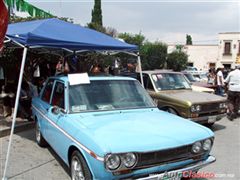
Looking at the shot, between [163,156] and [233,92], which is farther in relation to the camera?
[233,92]

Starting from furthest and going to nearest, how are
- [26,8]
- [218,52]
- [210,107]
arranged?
[218,52], [26,8], [210,107]

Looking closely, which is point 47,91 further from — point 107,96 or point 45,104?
point 107,96

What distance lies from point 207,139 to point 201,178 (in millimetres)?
890

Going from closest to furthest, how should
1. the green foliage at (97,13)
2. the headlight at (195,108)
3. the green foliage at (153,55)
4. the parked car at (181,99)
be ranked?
the headlight at (195,108)
the parked car at (181,99)
the green foliage at (153,55)
the green foliage at (97,13)

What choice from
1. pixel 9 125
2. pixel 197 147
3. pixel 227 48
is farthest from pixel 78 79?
pixel 227 48

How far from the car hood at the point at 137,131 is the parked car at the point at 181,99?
9.32 ft

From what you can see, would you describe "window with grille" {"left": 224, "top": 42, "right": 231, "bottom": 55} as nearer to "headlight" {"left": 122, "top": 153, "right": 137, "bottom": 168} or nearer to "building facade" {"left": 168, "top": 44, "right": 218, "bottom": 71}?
"building facade" {"left": 168, "top": 44, "right": 218, "bottom": 71}

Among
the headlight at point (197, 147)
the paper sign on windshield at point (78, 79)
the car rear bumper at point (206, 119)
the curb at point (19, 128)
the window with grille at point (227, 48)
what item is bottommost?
the curb at point (19, 128)

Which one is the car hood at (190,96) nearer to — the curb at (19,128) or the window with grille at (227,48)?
the curb at (19,128)

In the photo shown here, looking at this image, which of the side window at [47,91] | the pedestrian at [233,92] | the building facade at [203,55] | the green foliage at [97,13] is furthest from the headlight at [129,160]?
the building facade at [203,55]

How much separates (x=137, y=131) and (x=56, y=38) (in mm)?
2951

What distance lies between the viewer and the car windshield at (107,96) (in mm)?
4812

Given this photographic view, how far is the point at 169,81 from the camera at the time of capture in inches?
353

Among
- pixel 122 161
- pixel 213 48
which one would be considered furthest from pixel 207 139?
pixel 213 48
